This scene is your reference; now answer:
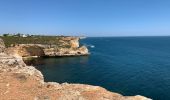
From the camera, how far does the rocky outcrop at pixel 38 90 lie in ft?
63.7

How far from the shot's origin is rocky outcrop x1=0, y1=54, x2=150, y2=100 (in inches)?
764

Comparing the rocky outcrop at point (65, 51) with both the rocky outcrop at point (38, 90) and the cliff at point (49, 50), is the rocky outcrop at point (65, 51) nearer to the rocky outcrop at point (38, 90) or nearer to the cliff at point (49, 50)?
the cliff at point (49, 50)

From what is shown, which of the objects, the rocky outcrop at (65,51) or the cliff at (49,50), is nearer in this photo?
the cliff at (49,50)

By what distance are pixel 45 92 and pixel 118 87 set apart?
33.3m

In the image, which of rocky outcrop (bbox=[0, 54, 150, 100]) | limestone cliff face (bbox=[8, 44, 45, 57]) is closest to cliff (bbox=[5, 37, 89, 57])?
limestone cliff face (bbox=[8, 44, 45, 57])

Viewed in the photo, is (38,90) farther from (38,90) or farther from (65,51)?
(65,51)

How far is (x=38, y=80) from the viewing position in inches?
930

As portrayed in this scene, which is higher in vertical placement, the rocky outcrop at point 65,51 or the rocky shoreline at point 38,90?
the rocky shoreline at point 38,90

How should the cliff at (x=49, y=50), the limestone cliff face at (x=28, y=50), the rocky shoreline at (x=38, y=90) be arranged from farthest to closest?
the cliff at (x=49, y=50), the limestone cliff face at (x=28, y=50), the rocky shoreline at (x=38, y=90)

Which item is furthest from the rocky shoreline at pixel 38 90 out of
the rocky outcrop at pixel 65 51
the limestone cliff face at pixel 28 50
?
the rocky outcrop at pixel 65 51

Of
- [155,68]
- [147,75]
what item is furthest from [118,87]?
[155,68]

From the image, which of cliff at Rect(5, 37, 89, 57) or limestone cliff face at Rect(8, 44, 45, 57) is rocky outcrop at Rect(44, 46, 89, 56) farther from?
limestone cliff face at Rect(8, 44, 45, 57)

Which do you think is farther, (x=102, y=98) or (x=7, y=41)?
(x=7, y=41)

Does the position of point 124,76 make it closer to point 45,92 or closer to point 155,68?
point 155,68
